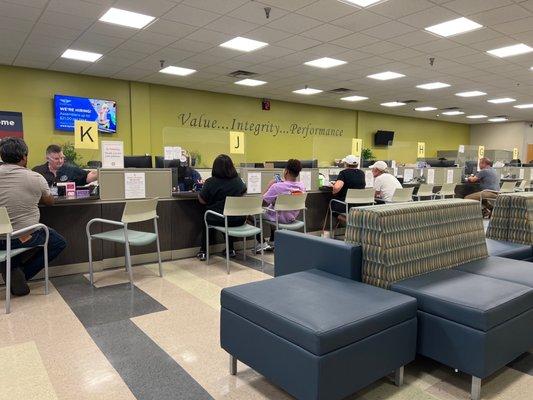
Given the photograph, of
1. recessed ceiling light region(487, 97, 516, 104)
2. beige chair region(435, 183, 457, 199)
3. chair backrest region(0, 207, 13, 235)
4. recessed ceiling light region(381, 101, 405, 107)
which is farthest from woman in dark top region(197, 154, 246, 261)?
recessed ceiling light region(487, 97, 516, 104)

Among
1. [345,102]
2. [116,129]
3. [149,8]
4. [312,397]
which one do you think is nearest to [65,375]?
[312,397]

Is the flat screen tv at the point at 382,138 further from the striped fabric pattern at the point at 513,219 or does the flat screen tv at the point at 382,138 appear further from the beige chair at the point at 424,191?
the striped fabric pattern at the point at 513,219

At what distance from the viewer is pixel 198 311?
2.88 metres

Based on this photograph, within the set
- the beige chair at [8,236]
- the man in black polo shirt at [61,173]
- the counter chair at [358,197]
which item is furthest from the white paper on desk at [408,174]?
the beige chair at [8,236]

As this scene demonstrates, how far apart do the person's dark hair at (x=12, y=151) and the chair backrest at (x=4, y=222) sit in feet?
1.75

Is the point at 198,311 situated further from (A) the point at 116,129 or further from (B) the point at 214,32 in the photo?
(A) the point at 116,129

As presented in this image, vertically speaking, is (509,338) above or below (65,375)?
above

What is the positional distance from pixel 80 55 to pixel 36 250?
13.4 ft

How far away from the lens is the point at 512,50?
5.72 meters

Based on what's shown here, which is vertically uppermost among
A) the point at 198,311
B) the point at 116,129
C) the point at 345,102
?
the point at 345,102

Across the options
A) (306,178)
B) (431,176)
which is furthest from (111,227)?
(431,176)

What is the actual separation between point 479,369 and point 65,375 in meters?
1.98

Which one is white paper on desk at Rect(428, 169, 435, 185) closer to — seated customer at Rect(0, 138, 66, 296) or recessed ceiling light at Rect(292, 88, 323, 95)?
recessed ceiling light at Rect(292, 88, 323, 95)

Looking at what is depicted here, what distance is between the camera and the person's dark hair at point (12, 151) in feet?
10.0
